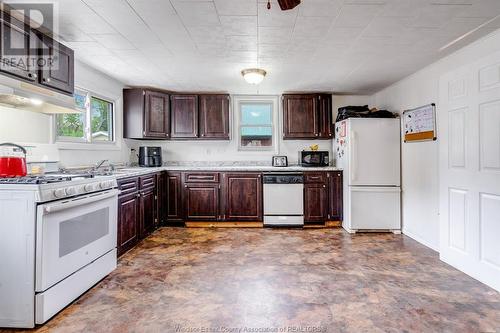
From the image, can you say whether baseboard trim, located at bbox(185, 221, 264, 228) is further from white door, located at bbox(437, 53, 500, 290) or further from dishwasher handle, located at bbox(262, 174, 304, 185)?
white door, located at bbox(437, 53, 500, 290)

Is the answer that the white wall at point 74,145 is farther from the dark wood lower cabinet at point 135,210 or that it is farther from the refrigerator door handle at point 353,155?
the refrigerator door handle at point 353,155

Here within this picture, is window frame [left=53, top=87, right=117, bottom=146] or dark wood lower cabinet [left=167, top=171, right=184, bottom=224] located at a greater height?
window frame [left=53, top=87, right=117, bottom=146]

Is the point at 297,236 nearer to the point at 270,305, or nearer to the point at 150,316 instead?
the point at 270,305

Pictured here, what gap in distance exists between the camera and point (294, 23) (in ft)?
7.38

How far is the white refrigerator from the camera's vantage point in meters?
3.89

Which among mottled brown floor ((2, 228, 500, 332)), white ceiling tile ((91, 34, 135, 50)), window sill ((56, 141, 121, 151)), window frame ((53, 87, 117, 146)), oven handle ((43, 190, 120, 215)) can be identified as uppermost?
white ceiling tile ((91, 34, 135, 50))

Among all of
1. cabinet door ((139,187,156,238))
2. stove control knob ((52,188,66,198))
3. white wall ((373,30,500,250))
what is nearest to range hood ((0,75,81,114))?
stove control knob ((52,188,66,198))

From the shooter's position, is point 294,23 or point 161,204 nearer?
point 294,23

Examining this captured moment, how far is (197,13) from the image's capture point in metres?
2.10

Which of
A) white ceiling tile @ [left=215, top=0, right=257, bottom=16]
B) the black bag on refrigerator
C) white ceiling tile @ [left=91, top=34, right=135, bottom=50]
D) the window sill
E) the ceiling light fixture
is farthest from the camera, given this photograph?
the black bag on refrigerator

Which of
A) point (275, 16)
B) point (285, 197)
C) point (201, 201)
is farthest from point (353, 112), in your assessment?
point (201, 201)

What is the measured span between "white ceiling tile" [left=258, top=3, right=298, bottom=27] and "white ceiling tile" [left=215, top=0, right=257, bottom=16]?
59 mm

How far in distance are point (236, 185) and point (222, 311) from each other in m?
2.45

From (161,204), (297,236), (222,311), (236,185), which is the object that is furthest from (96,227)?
(297,236)
